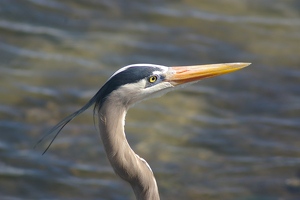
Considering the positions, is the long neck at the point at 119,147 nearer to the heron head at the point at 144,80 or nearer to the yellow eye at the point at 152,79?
the heron head at the point at 144,80

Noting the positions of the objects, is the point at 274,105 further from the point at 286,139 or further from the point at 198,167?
the point at 198,167

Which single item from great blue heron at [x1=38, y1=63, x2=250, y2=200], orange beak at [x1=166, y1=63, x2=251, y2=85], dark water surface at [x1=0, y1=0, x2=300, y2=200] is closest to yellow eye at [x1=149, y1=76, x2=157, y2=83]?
great blue heron at [x1=38, y1=63, x2=250, y2=200]

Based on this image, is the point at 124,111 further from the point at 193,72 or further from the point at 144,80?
the point at 193,72

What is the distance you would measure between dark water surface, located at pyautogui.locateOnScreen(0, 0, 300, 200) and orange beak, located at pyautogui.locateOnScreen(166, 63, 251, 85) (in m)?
1.82

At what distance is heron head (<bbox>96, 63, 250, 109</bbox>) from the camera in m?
4.61

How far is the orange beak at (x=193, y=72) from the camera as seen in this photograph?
4.98 m

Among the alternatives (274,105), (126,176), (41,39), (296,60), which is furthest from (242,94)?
(126,176)

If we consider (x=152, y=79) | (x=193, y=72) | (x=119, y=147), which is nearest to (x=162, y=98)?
(x=193, y=72)

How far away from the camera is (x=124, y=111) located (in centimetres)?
473

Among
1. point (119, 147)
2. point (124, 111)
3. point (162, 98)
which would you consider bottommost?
point (162, 98)

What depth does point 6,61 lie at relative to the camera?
26.4ft

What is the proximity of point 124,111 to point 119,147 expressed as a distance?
23 cm

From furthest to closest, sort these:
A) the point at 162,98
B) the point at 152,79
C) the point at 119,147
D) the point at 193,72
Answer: the point at 162,98 < the point at 193,72 < the point at 152,79 < the point at 119,147

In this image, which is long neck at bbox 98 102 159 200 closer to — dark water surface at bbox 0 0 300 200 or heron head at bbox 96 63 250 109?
heron head at bbox 96 63 250 109
